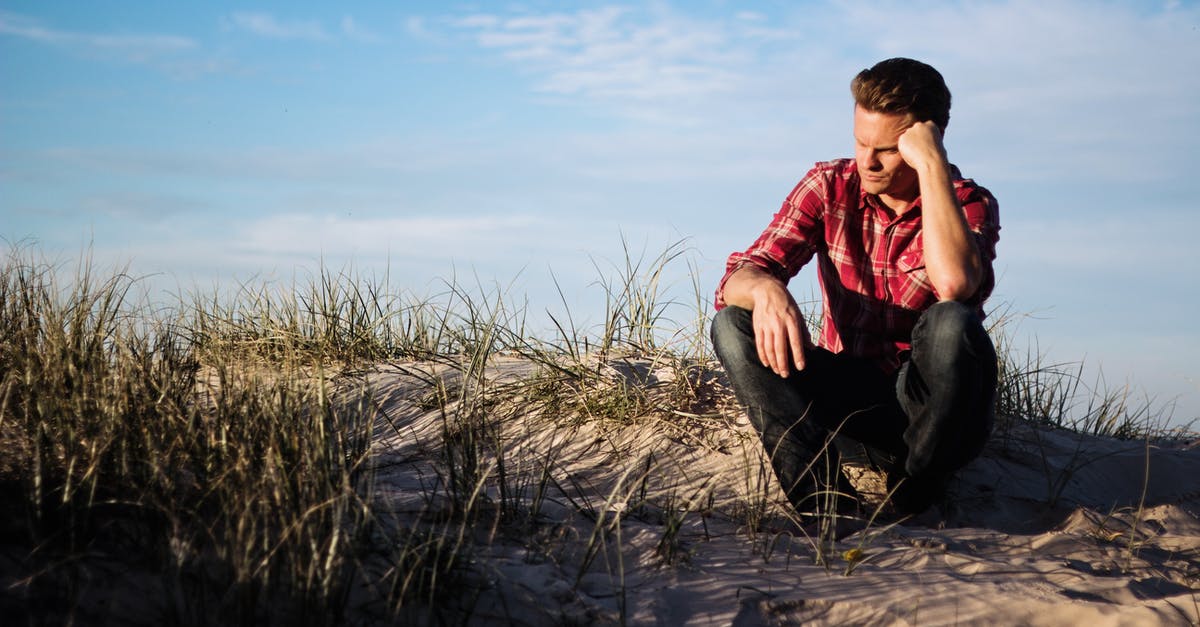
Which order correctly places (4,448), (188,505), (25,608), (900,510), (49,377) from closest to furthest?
(25,608), (188,505), (4,448), (49,377), (900,510)

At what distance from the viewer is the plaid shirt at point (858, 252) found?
11.2ft

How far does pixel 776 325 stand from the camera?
298cm

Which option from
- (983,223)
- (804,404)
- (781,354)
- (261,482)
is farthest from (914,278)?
(261,482)

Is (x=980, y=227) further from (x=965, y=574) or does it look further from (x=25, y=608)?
(x=25, y=608)

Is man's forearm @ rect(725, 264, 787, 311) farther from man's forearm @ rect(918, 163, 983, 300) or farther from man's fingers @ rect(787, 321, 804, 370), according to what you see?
man's forearm @ rect(918, 163, 983, 300)

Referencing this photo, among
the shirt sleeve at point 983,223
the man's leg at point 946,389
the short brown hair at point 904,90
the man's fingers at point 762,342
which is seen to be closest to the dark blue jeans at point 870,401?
the man's leg at point 946,389

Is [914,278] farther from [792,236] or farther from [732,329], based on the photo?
[732,329]

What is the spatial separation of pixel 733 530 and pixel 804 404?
0.47 metres

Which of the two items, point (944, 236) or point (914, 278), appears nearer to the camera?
point (944, 236)

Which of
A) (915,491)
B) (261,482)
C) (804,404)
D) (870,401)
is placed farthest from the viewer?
(915,491)

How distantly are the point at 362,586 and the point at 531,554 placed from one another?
0.49 m

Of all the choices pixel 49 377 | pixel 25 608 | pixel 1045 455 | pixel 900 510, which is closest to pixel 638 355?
pixel 900 510

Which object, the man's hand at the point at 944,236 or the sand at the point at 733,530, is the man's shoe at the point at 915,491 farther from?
the man's hand at the point at 944,236

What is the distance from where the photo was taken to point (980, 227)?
3316 mm
